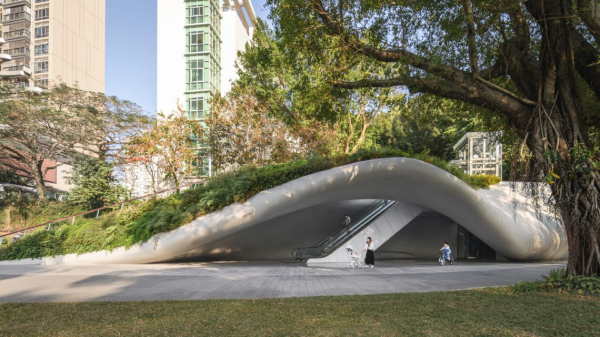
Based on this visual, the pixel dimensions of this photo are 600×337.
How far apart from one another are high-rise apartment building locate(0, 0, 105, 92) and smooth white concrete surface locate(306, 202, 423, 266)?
125 ft

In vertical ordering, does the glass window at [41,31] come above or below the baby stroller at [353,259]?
above

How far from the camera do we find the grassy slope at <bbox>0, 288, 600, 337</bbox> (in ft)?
18.0

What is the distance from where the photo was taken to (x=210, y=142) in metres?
25.8

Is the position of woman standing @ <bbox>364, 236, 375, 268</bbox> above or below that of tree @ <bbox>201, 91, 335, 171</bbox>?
below

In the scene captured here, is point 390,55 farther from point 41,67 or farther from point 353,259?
point 41,67

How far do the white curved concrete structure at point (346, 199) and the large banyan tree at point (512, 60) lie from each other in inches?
A: 215

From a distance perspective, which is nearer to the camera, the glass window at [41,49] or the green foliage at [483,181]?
the green foliage at [483,181]

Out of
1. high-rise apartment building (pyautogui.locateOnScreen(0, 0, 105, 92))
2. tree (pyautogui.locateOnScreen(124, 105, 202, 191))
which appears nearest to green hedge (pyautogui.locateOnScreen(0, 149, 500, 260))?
tree (pyautogui.locateOnScreen(124, 105, 202, 191))

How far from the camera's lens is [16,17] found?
4422 centimetres

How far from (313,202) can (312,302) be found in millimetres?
9319

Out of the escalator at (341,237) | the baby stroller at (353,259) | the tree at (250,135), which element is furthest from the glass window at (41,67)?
the baby stroller at (353,259)

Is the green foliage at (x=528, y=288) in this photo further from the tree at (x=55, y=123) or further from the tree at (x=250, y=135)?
the tree at (x=55, y=123)

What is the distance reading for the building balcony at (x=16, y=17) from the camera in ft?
143

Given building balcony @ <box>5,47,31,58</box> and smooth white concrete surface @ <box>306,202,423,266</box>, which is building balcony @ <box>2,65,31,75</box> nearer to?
building balcony @ <box>5,47,31,58</box>
